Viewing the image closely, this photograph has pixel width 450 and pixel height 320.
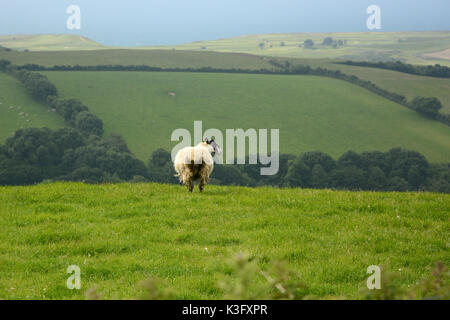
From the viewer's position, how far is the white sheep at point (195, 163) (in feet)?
53.1

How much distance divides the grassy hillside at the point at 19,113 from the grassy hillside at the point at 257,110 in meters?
8.75

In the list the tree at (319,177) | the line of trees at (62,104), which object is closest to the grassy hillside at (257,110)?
the line of trees at (62,104)

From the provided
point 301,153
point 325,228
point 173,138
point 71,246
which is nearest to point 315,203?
point 325,228

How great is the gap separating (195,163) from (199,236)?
5.01 m

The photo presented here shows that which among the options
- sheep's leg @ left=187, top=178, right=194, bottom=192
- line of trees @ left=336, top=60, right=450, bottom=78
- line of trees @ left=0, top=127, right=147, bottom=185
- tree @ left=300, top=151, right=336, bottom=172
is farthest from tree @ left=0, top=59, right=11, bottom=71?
sheep's leg @ left=187, top=178, right=194, bottom=192

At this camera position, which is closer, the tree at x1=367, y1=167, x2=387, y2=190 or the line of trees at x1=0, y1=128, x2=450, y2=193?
the line of trees at x1=0, y1=128, x2=450, y2=193

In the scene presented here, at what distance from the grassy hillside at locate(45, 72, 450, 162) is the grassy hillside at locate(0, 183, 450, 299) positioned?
8195 cm

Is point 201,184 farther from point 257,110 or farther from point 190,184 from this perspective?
point 257,110

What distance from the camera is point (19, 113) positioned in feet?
Answer: 349

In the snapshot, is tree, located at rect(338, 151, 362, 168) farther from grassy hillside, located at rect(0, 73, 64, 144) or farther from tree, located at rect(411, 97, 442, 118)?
grassy hillside, located at rect(0, 73, 64, 144)

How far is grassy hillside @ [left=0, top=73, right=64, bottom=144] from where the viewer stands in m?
101

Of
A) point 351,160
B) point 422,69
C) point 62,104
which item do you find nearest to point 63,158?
point 62,104

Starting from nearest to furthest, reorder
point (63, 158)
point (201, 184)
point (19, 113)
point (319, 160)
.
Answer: point (201, 184) → point (319, 160) → point (63, 158) → point (19, 113)

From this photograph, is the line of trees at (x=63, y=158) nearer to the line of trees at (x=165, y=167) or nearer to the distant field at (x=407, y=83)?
the line of trees at (x=165, y=167)
